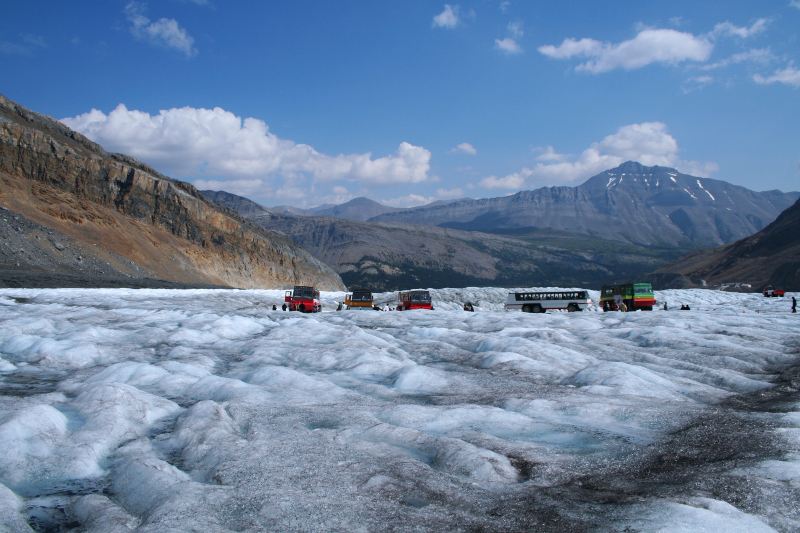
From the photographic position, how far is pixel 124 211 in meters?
91.4

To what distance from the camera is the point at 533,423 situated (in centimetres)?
1097

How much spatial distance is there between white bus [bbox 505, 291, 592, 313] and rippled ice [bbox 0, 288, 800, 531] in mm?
22471

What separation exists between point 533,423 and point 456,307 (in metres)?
47.2

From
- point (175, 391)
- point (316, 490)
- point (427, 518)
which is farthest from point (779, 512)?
point (175, 391)

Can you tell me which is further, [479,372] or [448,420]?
[479,372]

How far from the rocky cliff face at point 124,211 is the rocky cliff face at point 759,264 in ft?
307

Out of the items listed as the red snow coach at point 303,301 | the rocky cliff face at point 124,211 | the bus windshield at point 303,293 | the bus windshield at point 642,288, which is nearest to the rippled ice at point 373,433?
the red snow coach at point 303,301

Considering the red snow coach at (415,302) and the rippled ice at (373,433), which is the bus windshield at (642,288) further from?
the rippled ice at (373,433)

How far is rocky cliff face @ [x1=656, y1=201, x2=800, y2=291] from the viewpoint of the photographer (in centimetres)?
11206

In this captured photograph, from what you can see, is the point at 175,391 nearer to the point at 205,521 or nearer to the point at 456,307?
the point at 205,521

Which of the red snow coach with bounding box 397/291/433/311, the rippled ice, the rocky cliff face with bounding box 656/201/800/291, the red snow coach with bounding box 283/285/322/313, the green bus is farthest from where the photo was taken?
the rocky cliff face with bounding box 656/201/800/291

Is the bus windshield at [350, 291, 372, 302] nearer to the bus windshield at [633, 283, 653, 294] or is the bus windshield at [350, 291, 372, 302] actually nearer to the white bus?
the white bus

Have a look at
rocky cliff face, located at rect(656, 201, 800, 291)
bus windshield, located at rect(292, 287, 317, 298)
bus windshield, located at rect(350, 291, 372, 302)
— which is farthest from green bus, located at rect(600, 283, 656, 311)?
rocky cliff face, located at rect(656, 201, 800, 291)

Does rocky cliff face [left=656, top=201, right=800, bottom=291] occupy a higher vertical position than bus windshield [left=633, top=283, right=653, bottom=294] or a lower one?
higher
